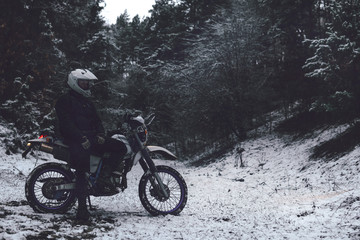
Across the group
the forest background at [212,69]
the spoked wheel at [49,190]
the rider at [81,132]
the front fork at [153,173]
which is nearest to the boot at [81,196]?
the rider at [81,132]

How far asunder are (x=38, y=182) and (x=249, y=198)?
5.19 meters

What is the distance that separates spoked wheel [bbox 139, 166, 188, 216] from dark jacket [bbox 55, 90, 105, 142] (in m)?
1.22

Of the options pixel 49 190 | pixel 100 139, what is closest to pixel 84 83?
pixel 100 139

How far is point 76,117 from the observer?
5340mm

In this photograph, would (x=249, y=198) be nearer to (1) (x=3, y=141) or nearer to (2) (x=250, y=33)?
(1) (x=3, y=141)

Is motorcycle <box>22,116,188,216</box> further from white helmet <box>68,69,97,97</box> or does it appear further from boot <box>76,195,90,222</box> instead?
white helmet <box>68,69,97,97</box>

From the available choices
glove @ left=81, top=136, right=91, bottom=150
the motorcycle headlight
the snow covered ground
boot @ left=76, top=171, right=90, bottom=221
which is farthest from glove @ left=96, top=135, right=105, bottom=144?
the snow covered ground

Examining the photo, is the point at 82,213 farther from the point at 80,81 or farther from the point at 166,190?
the point at 80,81

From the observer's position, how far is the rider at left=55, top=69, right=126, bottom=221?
515 cm

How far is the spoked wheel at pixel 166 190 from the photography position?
5672 mm

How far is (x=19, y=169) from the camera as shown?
12.0 m

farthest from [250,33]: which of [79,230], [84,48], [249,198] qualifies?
[79,230]

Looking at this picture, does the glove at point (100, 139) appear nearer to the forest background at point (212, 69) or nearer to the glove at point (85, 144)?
the glove at point (85, 144)

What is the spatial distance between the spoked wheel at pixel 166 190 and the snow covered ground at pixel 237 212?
0.68 ft
